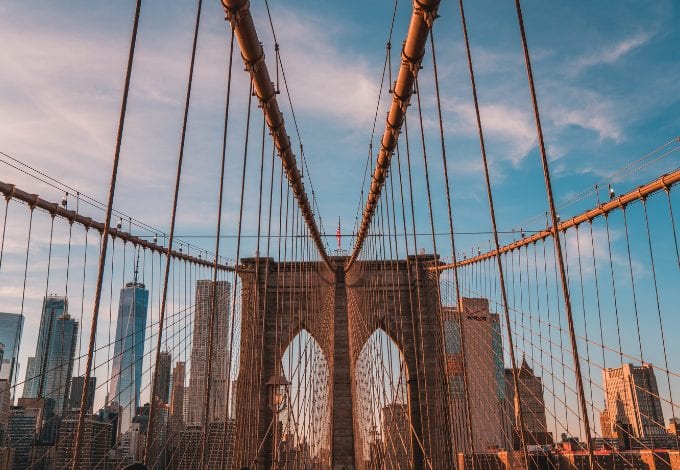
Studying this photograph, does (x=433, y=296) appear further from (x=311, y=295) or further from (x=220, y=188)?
(x=220, y=188)

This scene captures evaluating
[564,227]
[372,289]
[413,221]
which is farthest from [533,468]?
[413,221]

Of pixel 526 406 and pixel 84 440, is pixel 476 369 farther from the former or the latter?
pixel 84 440

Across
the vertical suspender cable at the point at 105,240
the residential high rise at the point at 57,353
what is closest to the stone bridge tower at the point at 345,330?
the residential high rise at the point at 57,353

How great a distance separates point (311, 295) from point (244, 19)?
19043mm

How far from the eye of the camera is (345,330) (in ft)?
76.4

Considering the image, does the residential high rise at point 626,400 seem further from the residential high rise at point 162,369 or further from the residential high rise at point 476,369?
the residential high rise at point 162,369

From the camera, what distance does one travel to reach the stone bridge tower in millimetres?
20484

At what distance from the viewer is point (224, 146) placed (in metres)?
4.97

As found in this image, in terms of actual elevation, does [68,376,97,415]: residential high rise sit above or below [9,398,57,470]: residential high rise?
above

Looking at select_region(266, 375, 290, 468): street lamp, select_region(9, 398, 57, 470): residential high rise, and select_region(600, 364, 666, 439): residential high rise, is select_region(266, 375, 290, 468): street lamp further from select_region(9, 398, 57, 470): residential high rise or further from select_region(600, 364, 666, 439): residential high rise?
select_region(9, 398, 57, 470): residential high rise

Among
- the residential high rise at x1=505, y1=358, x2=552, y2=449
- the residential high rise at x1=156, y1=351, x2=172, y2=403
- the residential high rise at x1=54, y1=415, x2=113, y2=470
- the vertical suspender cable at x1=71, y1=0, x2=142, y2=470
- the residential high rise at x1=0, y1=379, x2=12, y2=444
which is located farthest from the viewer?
the residential high rise at x1=0, y1=379, x2=12, y2=444

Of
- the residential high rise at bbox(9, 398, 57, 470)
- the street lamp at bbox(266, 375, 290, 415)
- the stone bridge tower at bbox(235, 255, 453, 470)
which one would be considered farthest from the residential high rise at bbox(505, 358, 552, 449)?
the residential high rise at bbox(9, 398, 57, 470)

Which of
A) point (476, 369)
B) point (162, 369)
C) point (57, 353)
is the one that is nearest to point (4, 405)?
point (57, 353)

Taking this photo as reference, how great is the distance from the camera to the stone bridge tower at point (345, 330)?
67.2 ft
